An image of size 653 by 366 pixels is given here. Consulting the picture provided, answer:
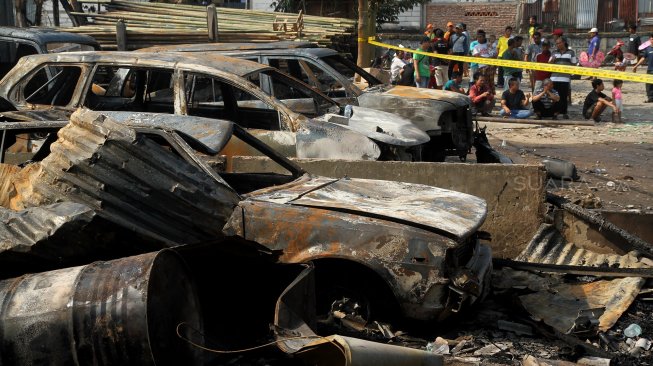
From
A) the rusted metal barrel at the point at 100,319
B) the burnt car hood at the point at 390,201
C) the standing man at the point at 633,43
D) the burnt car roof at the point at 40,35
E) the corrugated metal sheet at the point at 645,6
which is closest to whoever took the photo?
the rusted metal barrel at the point at 100,319

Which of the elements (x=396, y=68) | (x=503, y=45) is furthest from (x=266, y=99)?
(x=503, y=45)

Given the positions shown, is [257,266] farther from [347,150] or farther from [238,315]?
[347,150]

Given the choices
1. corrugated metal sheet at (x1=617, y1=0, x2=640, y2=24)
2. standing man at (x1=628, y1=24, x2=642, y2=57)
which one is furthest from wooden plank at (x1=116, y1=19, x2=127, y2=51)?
corrugated metal sheet at (x1=617, y1=0, x2=640, y2=24)

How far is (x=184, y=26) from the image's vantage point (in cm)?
1759

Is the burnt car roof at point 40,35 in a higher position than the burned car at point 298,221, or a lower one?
higher

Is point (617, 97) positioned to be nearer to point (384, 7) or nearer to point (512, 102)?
point (512, 102)

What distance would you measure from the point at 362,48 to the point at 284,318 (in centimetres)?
1293

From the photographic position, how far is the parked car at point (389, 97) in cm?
1042

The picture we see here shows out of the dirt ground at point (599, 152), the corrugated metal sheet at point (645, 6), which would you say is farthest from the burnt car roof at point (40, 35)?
the corrugated metal sheet at point (645, 6)

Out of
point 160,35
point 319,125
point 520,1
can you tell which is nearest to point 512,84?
point 160,35

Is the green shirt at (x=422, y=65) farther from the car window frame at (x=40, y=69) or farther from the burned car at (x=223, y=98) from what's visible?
the car window frame at (x=40, y=69)

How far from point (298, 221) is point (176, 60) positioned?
416 centimetres

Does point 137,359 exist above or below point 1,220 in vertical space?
below

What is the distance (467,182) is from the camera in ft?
25.1
